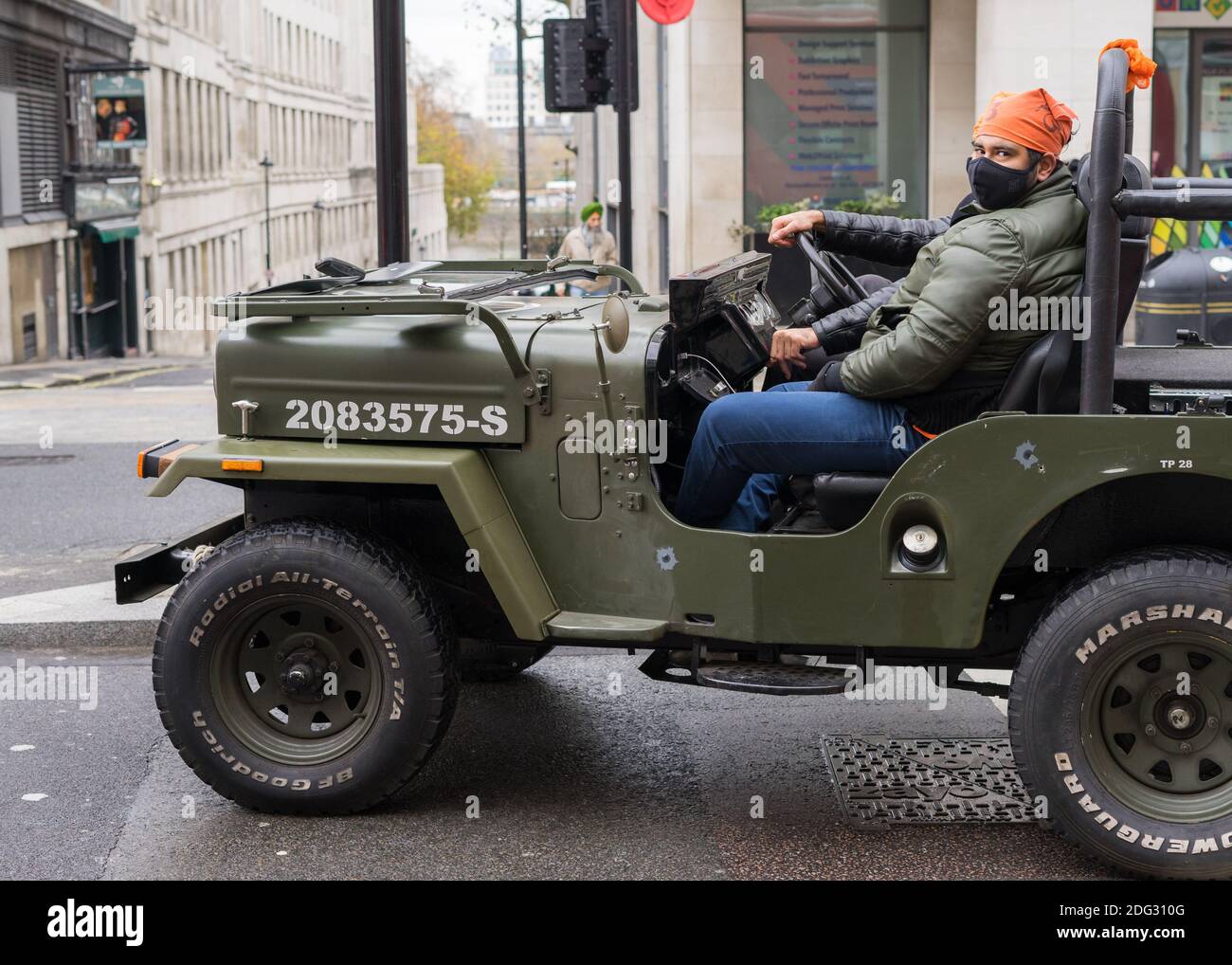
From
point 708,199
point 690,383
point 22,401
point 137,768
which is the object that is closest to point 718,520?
point 690,383

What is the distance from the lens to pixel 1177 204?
12.8ft

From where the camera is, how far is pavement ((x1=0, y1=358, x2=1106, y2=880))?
14.3 feet

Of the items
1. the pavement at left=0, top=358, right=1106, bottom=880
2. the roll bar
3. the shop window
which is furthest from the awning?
the roll bar

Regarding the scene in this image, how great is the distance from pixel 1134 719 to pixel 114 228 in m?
40.8

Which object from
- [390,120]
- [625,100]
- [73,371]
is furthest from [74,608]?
[73,371]

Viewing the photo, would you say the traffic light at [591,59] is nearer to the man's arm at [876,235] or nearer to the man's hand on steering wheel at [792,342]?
the man's arm at [876,235]

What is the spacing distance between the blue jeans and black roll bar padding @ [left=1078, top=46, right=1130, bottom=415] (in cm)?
54

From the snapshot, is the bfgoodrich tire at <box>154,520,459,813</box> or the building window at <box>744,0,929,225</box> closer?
the bfgoodrich tire at <box>154,520,459,813</box>

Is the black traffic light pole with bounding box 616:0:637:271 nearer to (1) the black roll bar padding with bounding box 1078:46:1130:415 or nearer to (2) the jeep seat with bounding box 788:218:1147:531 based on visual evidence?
(2) the jeep seat with bounding box 788:218:1147:531

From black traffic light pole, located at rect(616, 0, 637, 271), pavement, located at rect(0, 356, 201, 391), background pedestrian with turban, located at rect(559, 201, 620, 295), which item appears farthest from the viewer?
pavement, located at rect(0, 356, 201, 391)

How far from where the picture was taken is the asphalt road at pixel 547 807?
14.3ft

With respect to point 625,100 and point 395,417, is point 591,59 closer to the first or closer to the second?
point 625,100

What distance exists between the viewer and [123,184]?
135 ft
